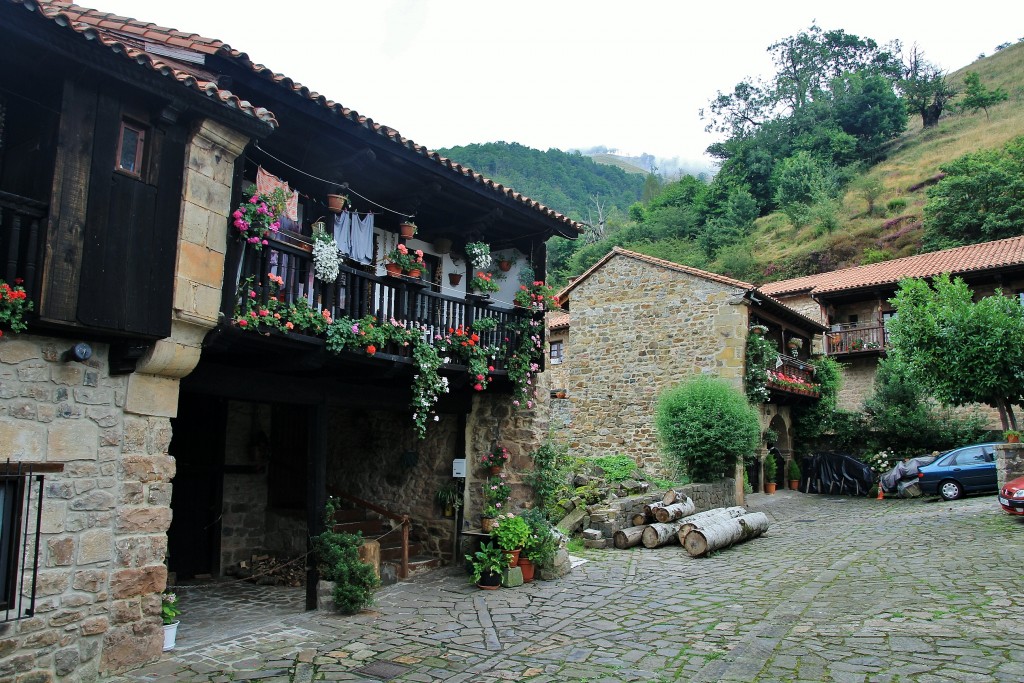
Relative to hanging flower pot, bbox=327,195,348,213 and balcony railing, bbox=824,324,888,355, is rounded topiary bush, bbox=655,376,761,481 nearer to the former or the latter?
hanging flower pot, bbox=327,195,348,213

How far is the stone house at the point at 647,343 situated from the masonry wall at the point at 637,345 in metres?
0.03

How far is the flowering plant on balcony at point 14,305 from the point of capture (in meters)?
5.10

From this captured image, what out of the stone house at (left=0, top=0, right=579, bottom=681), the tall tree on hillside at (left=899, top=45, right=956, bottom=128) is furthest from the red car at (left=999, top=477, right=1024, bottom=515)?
the tall tree on hillside at (left=899, top=45, right=956, bottom=128)

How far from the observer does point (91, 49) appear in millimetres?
5551

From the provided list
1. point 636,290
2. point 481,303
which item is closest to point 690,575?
point 481,303

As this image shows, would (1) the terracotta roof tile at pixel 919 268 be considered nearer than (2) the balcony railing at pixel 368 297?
No

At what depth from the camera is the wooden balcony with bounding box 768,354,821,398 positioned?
20109 millimetres

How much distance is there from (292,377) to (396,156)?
10.2 ft

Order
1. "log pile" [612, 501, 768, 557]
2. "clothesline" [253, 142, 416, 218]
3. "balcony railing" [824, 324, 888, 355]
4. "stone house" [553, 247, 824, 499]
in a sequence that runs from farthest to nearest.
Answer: "balcony railing" [824, 324, 888, 355], "stone house" [553, 247, 824, 499], "log pile" [612, 501, 768, 557], "clothesline" [253, 142, 416, 218]

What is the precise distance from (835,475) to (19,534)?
2151cm

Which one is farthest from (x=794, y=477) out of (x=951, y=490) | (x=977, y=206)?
(x=977, y=206)

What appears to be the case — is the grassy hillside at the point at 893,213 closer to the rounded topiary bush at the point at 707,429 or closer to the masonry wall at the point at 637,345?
the masonry wall at the point at 637,345

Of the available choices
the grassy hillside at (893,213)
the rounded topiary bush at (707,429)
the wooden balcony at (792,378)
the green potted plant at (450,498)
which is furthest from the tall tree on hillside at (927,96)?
the green potted plant at (450,498)

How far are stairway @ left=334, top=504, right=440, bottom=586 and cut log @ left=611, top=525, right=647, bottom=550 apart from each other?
3510 millimetres
